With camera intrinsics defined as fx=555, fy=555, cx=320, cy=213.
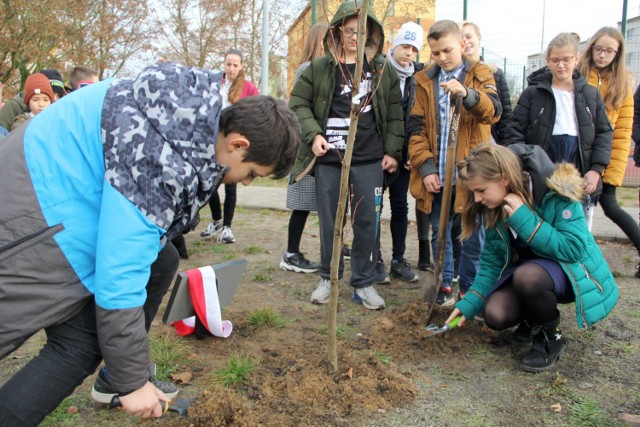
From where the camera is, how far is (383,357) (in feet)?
9.82

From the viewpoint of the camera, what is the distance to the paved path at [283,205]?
5.92m

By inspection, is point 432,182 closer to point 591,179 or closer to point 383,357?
point 591,179

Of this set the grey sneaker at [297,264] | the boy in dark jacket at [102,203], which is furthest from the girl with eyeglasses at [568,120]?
the boy in dark jacket at [102,203]

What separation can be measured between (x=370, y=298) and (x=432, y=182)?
894 mm

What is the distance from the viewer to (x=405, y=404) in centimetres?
254

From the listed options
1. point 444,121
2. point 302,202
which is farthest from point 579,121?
point 302,202

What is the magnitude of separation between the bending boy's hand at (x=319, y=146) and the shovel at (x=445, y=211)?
2.61 feet

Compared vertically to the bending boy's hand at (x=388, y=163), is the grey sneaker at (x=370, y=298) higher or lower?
lower

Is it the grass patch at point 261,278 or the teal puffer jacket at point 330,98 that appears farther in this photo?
the grass patch at point 261,278

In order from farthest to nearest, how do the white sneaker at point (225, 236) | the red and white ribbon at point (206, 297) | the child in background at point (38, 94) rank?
the white sneaker at point (225, 236), the child in background at point (38, 94), the red and white ribbon at point (206, 297)

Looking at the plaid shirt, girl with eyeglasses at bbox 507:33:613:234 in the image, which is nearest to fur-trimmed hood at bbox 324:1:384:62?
the plaid shirt

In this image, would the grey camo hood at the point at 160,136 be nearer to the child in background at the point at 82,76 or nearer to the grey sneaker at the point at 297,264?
the grey sneaker at the point at 297,264

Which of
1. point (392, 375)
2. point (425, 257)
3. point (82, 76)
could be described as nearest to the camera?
point (392, 375)

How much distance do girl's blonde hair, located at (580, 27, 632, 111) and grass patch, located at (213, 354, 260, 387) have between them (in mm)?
3363
